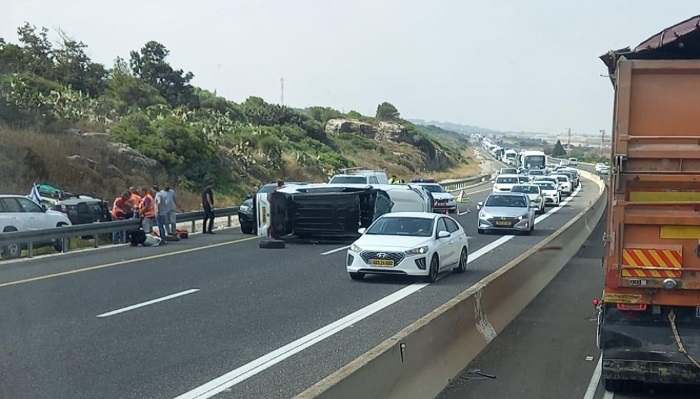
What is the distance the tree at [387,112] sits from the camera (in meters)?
148

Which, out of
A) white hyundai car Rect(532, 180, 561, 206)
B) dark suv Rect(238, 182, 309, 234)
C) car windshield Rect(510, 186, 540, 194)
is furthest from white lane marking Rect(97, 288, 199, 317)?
white hyundai car Rect(532, 180, 561, 206)

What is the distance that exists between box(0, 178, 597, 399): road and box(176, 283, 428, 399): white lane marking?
0.07 feet

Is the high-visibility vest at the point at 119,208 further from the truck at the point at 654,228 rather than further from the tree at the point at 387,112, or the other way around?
the tree at the point at 387,112

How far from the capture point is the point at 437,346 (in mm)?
9070

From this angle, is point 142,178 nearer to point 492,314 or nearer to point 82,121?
point 82,121

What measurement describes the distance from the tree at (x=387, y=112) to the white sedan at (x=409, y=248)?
126m

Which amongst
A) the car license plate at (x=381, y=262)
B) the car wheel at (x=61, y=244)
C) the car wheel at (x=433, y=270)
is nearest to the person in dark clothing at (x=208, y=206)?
the car wheel at (x=61, y=244)

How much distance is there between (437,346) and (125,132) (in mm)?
37751

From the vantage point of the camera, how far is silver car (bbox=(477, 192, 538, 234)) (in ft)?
100.0

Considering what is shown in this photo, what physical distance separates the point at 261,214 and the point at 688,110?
18407mm

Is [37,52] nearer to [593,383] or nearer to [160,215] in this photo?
[160,215]

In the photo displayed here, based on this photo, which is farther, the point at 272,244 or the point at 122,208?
the point at 122,208

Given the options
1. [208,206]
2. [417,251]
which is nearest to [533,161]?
[208,206]

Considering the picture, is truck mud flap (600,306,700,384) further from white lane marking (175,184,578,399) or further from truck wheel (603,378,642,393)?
white lane marking (175,184,578,399)
